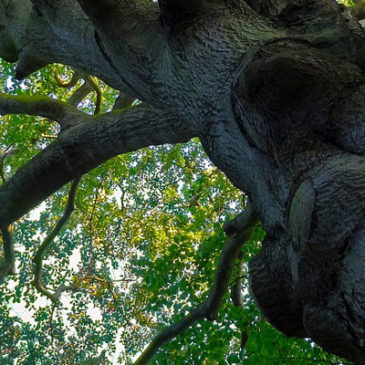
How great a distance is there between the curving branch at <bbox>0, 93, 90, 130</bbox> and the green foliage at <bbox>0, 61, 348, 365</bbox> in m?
1.82

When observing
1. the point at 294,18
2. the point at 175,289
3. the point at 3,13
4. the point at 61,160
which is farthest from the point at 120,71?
the point at 175,289

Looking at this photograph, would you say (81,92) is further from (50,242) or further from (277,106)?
(277,106)

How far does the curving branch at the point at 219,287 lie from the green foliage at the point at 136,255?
0.55ft

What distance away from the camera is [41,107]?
524 cm

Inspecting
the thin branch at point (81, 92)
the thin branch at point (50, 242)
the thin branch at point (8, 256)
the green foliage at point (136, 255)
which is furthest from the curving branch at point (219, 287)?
the thin branch at point (81, 92)

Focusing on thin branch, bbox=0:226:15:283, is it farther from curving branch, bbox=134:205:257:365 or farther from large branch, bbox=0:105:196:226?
curving branch, bbox=134:205:257:365

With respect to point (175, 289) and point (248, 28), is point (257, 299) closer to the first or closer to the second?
point (248, 28)

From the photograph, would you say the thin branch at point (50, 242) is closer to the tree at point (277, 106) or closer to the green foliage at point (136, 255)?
the green foliage at point (136, 255)

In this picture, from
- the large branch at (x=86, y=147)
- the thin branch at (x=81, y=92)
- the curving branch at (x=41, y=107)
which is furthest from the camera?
the thin branch at (x=81, y=92)

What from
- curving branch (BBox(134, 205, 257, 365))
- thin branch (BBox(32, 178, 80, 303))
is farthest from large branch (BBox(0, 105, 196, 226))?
thin branch (BBox(32, 178, 80, 303))

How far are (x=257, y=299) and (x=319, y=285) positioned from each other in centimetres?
49

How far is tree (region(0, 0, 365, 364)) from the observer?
1.22 meters

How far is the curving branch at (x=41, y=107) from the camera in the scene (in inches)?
193

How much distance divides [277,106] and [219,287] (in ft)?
12.8
